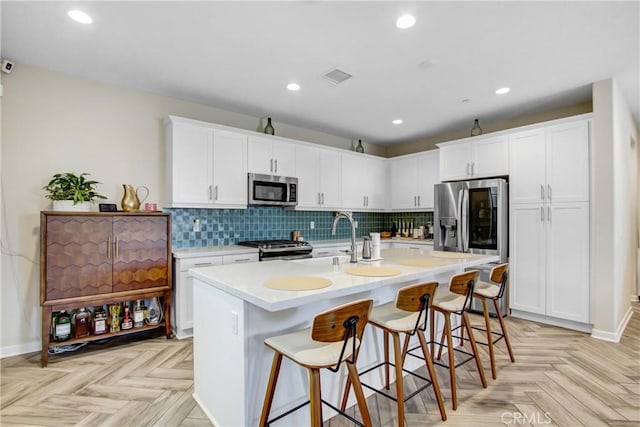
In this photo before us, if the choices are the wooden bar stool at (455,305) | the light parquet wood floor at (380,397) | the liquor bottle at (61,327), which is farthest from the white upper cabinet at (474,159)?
the liquor bottle at (61,327)

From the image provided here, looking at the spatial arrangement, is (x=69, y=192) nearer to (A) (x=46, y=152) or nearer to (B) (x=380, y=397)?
(A) (x=46, y=152)

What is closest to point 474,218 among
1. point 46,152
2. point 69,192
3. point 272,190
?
point 272,190

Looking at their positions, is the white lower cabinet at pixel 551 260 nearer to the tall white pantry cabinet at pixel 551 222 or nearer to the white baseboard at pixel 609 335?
the tall white pantry cabinet at pixel 551 222

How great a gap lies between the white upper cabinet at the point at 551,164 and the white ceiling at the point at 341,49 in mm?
436

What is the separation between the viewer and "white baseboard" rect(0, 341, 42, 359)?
2811 millimetres

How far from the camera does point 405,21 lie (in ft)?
7.26

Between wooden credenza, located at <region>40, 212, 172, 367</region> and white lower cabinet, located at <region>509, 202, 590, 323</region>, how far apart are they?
411 centimetres

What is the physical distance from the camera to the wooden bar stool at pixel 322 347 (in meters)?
1.36

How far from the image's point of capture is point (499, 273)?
8.36ft

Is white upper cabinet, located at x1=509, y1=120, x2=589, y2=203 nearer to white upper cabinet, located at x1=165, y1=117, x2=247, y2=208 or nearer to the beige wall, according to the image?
the beige wall

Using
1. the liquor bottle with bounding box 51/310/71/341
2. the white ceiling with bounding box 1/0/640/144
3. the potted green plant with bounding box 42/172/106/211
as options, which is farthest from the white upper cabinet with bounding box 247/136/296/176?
the liquor bottle with bounding box 51/310/71/341

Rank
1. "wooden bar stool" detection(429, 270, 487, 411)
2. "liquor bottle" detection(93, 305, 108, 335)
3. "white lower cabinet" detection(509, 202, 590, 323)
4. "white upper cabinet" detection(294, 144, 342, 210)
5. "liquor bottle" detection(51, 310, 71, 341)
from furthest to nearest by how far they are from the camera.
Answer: "white upper cabinet" detection(294, 144, 342, 210)
"white lower cabinet" detection(509, 202, 590, 323)
"liquor bottle" detection(93, 305, 108, 335)
"liquor bottle" detection(51, 310, 71, 341)
"wooden bar stool" detection(429, 270, 487, 411)

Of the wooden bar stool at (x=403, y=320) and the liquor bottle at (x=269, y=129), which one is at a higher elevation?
the liquor bottle at (x=269, y=129)

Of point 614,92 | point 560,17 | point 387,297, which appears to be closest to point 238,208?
point 387,297
